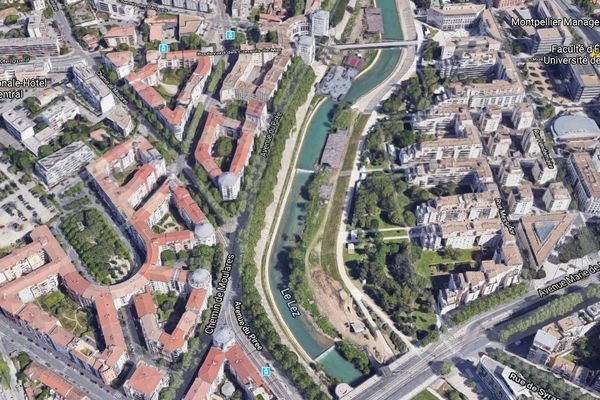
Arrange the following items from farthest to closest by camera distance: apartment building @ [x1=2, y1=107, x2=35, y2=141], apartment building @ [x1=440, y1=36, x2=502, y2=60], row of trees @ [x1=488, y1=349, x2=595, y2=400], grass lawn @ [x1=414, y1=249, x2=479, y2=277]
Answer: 1. apartment building @ [x1=440, y1=36, x2=502, y2=60]
2. apartment building @ [x1=2, y1=107, x2=35, y2=141]
3. grass lawn @ [x1=414, y1=249, x2=479, y2=277]
4. row of trees @ [x1=488, y1=349, x2=595, y2=400]

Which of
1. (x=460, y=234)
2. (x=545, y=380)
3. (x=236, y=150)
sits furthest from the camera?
(x=236, y=150)

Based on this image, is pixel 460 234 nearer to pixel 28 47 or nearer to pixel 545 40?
pixel 545 40

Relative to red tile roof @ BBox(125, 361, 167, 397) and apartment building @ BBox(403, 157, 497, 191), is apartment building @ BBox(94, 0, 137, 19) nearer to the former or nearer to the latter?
apartment building @ BBox(403, 157, 497, 191)

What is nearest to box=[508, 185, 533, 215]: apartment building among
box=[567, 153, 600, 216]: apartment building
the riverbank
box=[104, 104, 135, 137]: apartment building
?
box=[567, 153, 600, 216]: apartment building

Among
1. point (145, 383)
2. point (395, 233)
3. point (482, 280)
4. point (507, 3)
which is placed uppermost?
point (507, 3)

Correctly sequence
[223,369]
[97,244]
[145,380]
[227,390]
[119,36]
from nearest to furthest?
1. [145,380]
2. [227,390]
3. [223,369]
4. [97,244]
5. [119,36]

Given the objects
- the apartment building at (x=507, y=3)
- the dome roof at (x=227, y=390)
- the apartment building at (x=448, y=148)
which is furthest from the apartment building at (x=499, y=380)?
the apartment building at (x=507, y=3)

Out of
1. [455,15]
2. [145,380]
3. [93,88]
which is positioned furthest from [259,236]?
[455,15]
